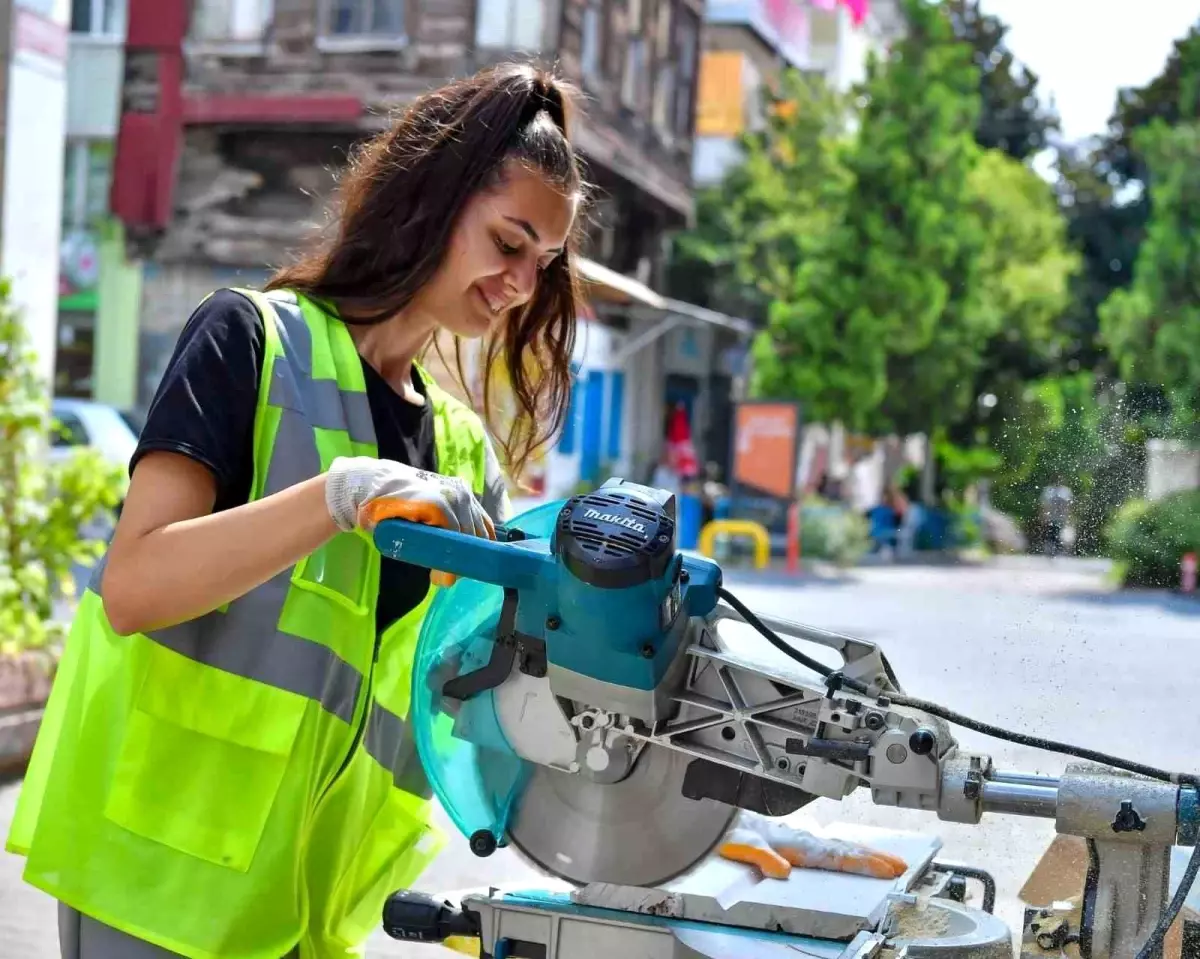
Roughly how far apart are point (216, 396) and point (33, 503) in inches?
181

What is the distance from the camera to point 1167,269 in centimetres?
1950

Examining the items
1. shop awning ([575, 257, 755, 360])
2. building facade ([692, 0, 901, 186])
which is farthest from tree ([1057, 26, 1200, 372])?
shop awning ([575, 257, 755, 360])

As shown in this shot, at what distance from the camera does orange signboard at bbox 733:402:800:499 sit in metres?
19.0

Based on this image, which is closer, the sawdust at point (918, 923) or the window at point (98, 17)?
the sawdust at point (918, 923)

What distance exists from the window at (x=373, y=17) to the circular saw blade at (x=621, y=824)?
16.6 m

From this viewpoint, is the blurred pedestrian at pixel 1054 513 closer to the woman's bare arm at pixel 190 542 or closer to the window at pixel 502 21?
the woman's bare arm at pixel 190 542

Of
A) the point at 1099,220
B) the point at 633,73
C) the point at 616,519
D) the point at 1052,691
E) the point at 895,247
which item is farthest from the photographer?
the point at 1099,220

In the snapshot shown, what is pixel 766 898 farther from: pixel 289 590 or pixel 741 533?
pixel 741 533

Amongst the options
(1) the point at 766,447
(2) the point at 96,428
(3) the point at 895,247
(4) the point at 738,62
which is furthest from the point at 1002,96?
(2) the point at 96,428

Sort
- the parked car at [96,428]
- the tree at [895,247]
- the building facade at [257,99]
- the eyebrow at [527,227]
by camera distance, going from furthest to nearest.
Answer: the tree at [895,247] → the building facade at [257,99] → the parked car at [96,428] → the eyebrow at [527,227]

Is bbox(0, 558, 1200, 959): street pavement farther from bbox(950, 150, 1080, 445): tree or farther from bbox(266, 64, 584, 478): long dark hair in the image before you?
bbox(950, 150, 1080, 445): tree

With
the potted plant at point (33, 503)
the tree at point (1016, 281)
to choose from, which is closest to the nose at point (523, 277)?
the potted plant at point (33, 503)

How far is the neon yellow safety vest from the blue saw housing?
0.13 meters

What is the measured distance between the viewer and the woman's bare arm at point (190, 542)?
62.9 inches
